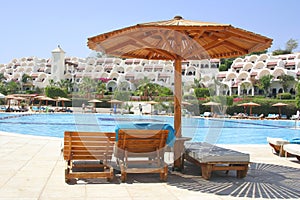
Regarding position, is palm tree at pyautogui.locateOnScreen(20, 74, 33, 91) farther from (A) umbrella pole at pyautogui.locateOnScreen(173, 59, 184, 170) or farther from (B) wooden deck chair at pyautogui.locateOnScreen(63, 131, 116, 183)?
(B) wooden deck chair at pyautogui.locateOnScreen(63, 131, 116, 183)

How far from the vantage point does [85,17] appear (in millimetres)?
7066

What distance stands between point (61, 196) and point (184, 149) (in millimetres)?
2333

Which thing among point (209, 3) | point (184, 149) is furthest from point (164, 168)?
point (209, 3)

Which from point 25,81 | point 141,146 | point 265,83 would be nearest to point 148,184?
point 141,146

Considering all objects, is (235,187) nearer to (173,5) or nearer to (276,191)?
(276,191)

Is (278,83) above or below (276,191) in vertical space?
above

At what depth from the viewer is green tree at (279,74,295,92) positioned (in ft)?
160

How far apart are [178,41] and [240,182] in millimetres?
2349

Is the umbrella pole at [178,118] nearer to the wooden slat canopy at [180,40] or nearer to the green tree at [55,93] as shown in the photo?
the wooden slat canopy at [180,40]

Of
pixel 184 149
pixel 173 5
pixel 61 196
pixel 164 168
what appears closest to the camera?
pixel 61 196

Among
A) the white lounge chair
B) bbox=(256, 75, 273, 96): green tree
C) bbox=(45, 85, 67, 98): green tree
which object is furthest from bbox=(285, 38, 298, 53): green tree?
the white lounge chair

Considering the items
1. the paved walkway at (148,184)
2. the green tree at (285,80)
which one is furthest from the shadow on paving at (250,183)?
the green tree at (285,80)

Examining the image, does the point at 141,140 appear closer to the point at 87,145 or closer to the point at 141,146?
the point at 141,146

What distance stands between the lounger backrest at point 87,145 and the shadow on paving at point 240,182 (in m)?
0.38
